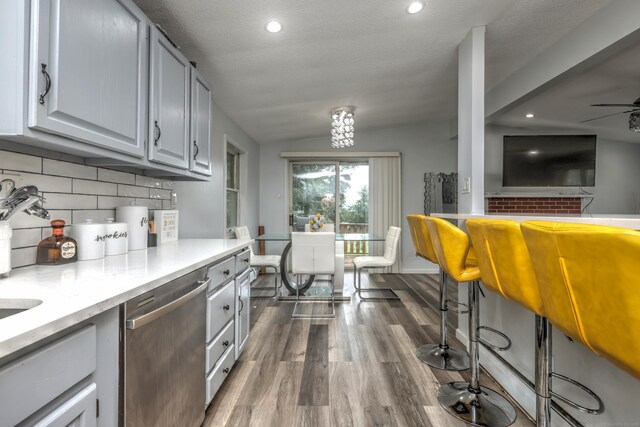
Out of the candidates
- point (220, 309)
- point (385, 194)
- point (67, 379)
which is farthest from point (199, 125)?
point (385, 194)

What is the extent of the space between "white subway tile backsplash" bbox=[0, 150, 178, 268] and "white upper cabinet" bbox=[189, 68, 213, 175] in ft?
1.33

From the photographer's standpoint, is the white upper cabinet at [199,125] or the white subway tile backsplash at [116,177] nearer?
the white subway tile backsplash at [116,177]

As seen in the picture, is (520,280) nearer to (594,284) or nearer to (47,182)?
(594,284)

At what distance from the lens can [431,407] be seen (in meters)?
1.75

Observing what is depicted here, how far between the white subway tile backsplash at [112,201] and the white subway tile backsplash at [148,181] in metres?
0.16

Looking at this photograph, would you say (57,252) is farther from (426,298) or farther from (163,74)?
(426,298)

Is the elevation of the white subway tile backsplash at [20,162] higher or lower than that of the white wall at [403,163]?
lower

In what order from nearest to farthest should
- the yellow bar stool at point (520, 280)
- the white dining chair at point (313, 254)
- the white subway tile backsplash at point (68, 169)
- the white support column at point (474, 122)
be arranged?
1. the yellow bar stool at point (520, 280)
2. the white subway tile backsplash at point (68, 169)
3. the white support column at point (474, 122)
4. the white dining chair at point (313, 254)

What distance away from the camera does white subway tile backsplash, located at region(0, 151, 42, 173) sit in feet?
3.88

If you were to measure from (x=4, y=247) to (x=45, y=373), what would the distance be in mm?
650

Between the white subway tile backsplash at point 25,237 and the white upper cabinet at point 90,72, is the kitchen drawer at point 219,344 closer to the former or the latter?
the white subway tile backsplash at point 25,237

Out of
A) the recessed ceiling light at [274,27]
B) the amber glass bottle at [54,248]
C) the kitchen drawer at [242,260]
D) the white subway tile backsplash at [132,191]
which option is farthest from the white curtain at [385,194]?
the amber glass bottle at [54,248]

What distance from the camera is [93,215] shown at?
5.46 ft

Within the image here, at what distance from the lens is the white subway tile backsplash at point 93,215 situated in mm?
1545
